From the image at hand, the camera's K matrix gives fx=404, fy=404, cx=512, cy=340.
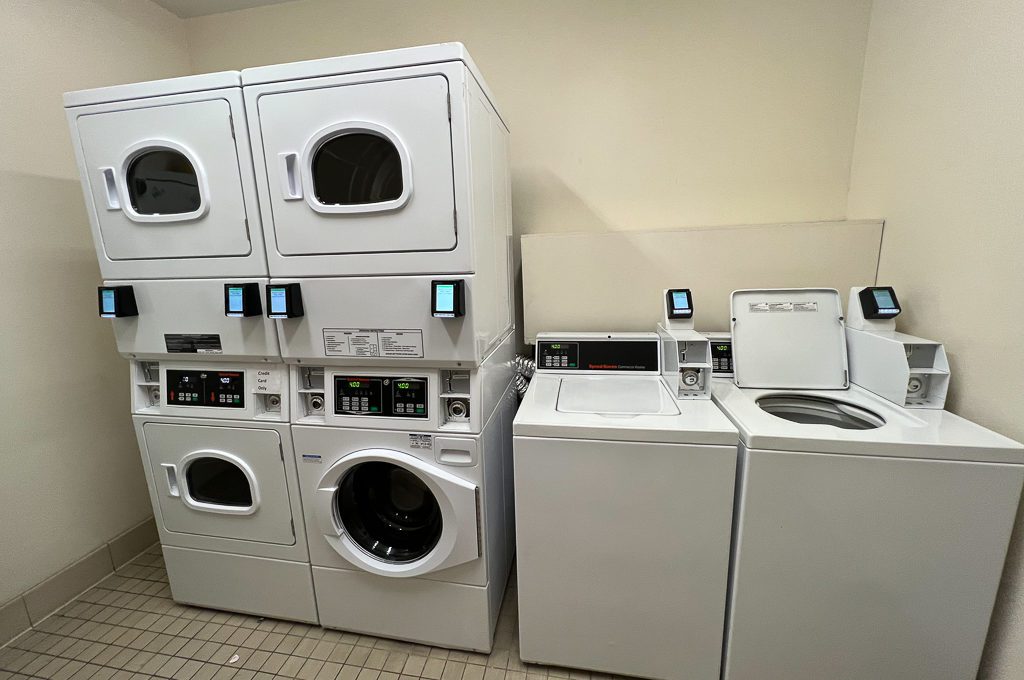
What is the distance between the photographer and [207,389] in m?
1.52

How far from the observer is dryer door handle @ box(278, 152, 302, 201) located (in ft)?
4.08

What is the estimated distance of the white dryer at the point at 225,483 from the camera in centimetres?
149

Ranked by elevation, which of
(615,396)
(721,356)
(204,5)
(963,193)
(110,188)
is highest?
(204,5)

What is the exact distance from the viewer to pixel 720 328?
1.86 metres

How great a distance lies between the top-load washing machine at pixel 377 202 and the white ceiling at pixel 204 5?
1.38m

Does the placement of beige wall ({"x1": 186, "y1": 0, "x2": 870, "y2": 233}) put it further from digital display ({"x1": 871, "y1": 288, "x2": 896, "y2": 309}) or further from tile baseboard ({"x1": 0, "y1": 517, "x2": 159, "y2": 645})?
tile baseboard ({"x1": 0, "y1": 517, "x2": 159, "y2": 645})

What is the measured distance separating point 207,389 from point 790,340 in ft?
7.41

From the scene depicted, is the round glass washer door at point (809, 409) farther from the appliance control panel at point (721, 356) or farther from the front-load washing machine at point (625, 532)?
the front-load washing machine at point (625, 532)

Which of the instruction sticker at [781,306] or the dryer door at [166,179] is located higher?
the dryer door at [166,179]

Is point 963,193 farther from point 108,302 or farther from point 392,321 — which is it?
point 108,302

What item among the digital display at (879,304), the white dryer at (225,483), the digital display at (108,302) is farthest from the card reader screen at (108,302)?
the digital display at (879,304)

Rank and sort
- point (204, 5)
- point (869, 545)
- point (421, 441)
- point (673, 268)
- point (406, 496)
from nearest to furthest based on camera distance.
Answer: point (869, 545) < point (421, 441) < point (406, 496) < point (673, 268) < point (204, 5)

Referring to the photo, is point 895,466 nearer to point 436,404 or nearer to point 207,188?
point 436,404

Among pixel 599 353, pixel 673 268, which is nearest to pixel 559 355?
pixel 599 353
